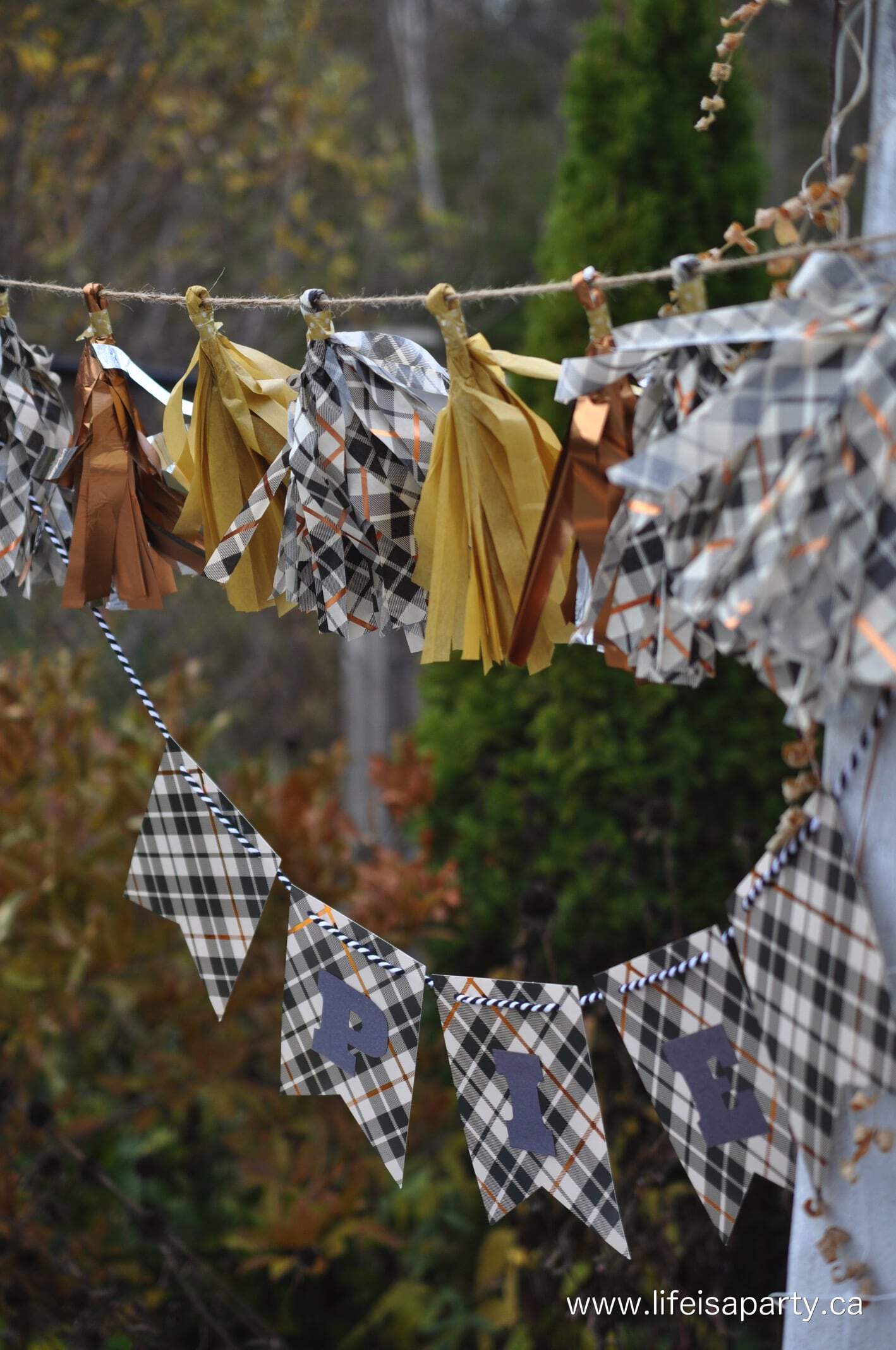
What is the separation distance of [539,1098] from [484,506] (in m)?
0.45

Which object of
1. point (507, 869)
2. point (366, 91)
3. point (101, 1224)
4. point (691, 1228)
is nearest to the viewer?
point (691, 1228)

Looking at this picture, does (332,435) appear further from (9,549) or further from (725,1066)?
(725,1066)

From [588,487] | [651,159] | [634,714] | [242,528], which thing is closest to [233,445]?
[242,528]

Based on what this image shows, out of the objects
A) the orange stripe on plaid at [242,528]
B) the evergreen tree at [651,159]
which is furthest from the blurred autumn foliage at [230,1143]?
the orange stripe on plaid at [242,528]

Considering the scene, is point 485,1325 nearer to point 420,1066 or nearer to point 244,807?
point 420,1066

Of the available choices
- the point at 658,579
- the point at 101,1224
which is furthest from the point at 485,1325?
the point at 658,579

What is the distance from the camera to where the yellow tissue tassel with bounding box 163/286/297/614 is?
85 cm

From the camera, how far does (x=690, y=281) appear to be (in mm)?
648

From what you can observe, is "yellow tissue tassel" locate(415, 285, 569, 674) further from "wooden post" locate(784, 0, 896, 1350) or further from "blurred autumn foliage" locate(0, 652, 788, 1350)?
"blurred autumn foliage" locate(0, 652, 788, 1350)

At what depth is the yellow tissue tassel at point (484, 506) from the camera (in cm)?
76

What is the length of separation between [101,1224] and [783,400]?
1575 millimetres

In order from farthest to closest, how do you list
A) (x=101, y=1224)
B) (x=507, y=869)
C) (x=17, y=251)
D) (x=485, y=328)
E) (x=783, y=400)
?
(x=485, y=328) < (x=17, y=251) < (x=507, y=869) < (x=101, y=1224) < (x=783, y=400)

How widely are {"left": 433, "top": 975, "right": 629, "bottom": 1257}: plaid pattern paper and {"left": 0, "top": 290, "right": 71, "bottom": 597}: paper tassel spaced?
1.78 feet

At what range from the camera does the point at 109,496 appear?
0.90m
